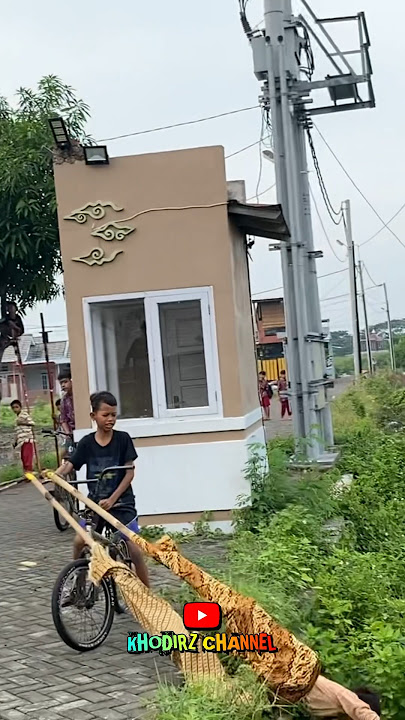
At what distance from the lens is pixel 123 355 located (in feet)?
31.0

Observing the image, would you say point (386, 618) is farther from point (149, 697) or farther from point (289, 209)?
point (289, 209)

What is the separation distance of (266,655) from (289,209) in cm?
958

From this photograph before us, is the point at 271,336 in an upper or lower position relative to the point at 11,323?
upper

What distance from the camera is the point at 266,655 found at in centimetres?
489

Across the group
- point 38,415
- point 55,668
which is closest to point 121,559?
point 55,668

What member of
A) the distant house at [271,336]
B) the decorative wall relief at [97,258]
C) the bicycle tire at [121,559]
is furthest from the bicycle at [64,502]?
the distant house at [271,336]

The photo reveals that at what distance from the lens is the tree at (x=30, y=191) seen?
13250mm

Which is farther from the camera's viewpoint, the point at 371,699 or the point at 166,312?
the point at 166,312

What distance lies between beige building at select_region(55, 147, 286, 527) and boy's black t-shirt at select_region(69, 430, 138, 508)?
2.66 meters

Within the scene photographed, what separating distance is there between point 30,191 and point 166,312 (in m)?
4.93

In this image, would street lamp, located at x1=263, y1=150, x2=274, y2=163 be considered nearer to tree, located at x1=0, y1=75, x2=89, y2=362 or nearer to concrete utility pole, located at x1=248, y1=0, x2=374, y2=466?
concrete utility pole, located at x1=248, y1=0, x2=374, y2=466

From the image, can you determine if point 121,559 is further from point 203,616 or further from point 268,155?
point 268,155

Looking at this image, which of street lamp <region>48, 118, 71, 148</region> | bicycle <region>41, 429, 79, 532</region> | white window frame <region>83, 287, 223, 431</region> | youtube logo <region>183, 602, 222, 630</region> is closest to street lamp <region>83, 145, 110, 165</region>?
street lamp <region>48, 118, 71, 148</region>

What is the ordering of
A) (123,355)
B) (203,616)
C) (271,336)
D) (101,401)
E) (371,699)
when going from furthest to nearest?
(271,336) < (123,355) < (101,401) < (203,616) < (371,699)
